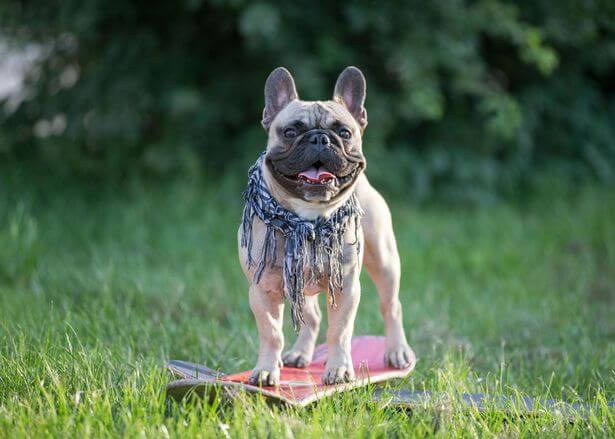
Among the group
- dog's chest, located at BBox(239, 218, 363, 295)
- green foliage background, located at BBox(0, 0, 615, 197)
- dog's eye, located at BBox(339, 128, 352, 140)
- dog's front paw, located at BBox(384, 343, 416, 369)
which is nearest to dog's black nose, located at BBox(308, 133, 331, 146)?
dog's eye, located at BBox(339, 128, 352, 140)

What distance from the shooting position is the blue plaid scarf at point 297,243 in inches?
118

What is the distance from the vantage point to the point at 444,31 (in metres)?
7.11

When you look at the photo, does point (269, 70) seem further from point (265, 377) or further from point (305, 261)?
point (265, 377)

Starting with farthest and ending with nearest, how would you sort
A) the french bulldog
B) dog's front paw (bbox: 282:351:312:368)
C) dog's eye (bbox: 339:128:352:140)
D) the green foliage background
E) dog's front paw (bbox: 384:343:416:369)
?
the green foliage background < dog's front paw (bbox: 282:351:312:368) < dog's front paw (bbox: 384:343:416:369) < dog's eye (bbox: 339:128:352:140) < the french bulldog

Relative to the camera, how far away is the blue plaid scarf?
118 inches

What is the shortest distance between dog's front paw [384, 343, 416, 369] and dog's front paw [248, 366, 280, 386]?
678 millimetres

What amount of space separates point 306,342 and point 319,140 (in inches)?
45.7

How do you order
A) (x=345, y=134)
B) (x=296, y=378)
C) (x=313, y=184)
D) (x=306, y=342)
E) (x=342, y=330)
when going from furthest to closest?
(x=306, y=342) < (x=296, y=378) < (x=342, y=330) < (x=345, y=134) < (x=313, y=184)

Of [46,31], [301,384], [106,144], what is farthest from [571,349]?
[46,31]

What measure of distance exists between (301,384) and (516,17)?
18.3 feet

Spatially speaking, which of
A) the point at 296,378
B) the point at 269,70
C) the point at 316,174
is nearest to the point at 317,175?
the point at 316,174

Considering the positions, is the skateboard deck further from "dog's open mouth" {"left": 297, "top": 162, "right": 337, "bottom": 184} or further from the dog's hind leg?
"dog's open mouth" {"left": 297, "top": 162, "right": 337, "bottom": 184}

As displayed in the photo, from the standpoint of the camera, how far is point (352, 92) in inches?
129

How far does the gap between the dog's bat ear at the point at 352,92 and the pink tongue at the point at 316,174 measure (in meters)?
0.43
